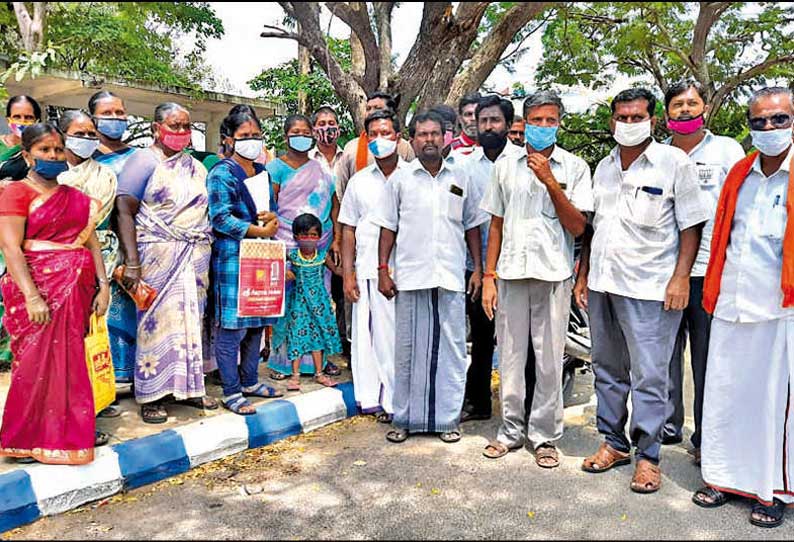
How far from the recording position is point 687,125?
3.71 meters

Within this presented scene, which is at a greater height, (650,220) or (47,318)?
(650,220)

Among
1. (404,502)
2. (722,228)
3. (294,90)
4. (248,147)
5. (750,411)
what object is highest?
(294,90)

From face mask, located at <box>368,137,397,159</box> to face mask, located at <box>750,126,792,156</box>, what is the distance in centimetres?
202

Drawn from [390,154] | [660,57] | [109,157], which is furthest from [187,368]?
[660,57]

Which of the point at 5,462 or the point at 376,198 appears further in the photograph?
the point at 376,198

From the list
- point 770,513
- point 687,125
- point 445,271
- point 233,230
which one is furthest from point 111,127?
point 770,513

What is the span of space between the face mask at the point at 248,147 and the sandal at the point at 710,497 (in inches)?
121

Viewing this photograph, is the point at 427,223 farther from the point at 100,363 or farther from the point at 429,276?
the point at 100,363

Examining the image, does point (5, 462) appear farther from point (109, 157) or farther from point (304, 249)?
point (304, 249)

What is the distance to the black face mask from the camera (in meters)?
4.20

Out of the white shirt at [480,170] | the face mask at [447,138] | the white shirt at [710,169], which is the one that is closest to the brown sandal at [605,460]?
the white shirt at [710,169]

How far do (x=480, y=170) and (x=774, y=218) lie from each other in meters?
1.67

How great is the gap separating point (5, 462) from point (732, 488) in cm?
347

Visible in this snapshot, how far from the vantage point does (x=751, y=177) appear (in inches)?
122
